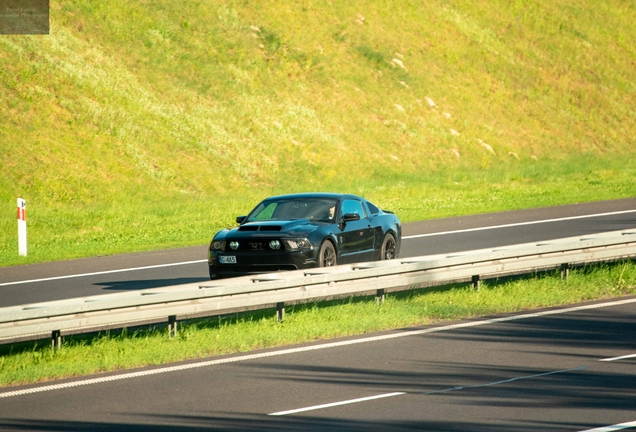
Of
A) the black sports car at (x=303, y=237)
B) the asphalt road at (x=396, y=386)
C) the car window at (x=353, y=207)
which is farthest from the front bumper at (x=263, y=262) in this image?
the asphalt road at (x=396, y=386)

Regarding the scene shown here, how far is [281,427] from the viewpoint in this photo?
743cm

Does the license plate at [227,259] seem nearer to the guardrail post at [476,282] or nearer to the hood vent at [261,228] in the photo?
the hood vent at [261,228]

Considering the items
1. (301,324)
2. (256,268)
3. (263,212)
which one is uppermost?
(263,212)

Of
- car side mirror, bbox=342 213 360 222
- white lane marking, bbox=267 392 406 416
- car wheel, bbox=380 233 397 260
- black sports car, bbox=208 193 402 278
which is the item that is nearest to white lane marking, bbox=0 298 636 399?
white lane marking, bbox=267 392 406 416

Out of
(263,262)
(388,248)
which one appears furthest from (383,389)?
(388,248)

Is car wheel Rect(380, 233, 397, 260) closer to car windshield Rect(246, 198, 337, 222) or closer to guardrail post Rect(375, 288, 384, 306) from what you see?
car windshield Rect(246, 198, 337, 222)

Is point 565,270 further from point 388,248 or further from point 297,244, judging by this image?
point 297,244

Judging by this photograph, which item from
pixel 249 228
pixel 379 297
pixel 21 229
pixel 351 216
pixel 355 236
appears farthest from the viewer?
pixel 21 229

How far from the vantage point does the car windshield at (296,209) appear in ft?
52.0

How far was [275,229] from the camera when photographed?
14867 millimetres

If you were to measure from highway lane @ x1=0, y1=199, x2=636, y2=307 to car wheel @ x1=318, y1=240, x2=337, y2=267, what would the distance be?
301 centimetres

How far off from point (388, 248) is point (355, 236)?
1307 millimetres

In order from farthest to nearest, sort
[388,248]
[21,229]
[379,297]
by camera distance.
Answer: [21,229], [388,248], [379,297]

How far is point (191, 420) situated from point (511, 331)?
4.98 m
